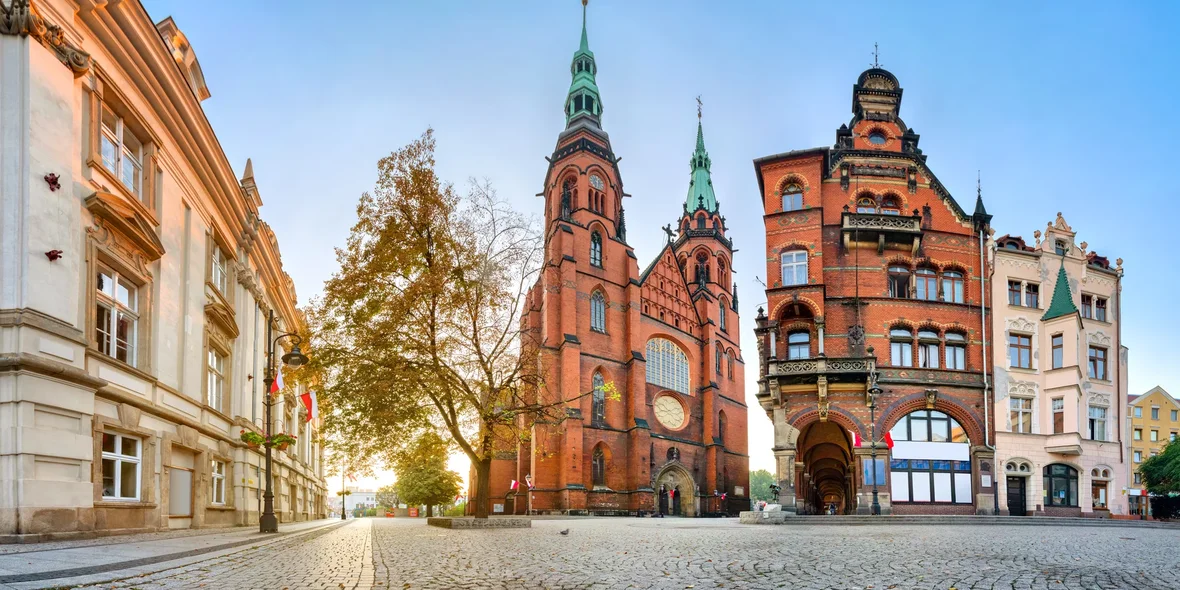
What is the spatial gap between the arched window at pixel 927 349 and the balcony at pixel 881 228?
151 inches

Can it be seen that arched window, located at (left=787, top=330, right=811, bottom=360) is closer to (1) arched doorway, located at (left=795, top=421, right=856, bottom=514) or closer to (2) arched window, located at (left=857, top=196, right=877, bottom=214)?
(1) arched doorway, located at (left=795, top=421, right=856, bottom=514)

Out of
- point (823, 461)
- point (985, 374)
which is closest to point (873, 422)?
point (985, 374)

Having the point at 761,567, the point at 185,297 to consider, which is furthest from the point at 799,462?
the point at 761,567

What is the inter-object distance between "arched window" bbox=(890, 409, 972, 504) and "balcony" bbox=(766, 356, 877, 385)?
2999mm

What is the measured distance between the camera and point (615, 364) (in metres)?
58.4

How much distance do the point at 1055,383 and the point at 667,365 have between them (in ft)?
100.0

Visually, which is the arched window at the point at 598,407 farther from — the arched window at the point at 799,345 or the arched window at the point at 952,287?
the arched window at the point at 952,287

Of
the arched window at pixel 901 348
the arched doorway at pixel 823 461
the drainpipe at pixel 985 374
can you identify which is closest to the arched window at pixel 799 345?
the arched doorway at pixel 823 461

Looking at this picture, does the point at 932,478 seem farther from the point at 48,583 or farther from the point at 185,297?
Result: the point at 48,583

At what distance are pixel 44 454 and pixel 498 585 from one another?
29.2ft

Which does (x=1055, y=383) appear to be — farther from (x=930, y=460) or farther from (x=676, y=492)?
(x=676, y=492)

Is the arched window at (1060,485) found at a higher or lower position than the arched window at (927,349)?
lower

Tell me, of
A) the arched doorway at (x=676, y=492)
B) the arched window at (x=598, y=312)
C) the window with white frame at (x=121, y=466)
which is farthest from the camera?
the arched doorway at (x=676, y=492)

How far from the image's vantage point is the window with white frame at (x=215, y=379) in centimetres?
2362
